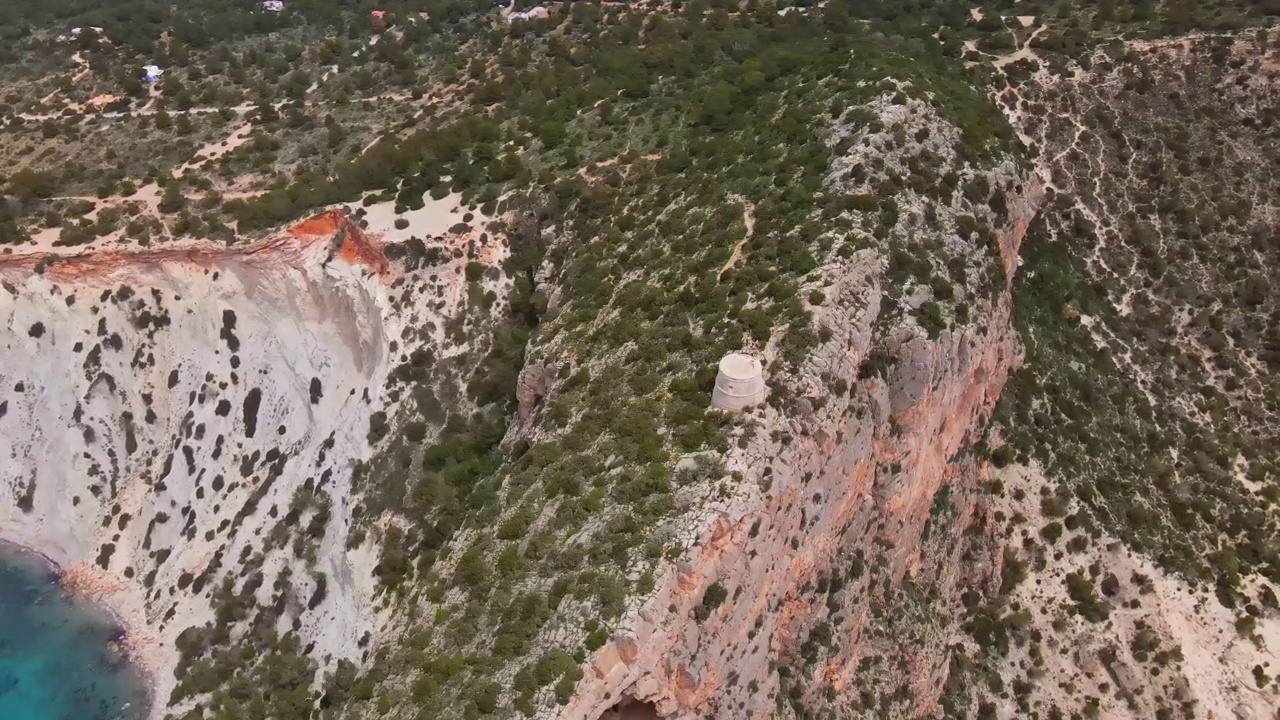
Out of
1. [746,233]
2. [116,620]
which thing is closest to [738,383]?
[746,233]

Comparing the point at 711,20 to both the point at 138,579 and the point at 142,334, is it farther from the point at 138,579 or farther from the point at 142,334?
the point at 138,579

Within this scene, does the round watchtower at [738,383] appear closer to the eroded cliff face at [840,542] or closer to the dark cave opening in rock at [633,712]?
the eroded cliff face at [840,542]

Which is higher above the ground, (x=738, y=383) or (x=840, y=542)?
(x=738, y=383)

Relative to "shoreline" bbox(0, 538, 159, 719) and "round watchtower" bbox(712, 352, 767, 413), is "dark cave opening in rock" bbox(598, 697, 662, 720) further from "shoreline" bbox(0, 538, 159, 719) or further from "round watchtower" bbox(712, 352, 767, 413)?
"shoreline" bbox(0, 538, 159, 719)

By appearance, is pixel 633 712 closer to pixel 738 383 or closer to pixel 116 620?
pixel 738 383

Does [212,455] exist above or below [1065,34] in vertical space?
below

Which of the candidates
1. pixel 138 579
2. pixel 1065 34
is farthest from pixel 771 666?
pixel 1065 34

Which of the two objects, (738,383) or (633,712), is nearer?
(633,712)
